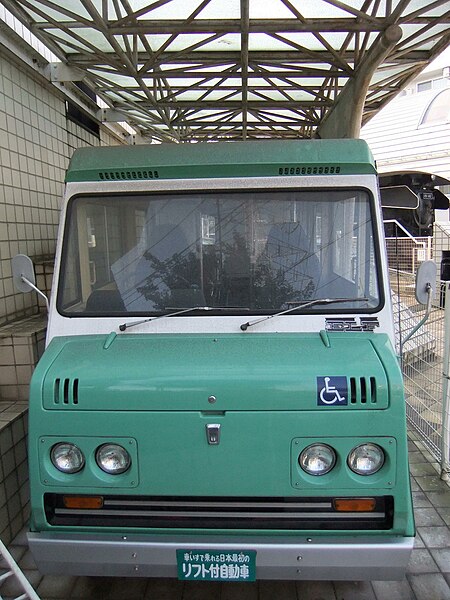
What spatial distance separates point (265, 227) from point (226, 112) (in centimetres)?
862

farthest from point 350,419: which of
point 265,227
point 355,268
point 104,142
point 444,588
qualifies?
point 104,142

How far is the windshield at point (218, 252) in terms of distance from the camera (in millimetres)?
2736

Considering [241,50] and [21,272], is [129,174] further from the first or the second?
[241,50]

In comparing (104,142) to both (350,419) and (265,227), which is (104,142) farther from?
(350,419)

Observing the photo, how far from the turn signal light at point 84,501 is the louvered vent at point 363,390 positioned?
4.28 feet

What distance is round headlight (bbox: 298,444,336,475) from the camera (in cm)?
219

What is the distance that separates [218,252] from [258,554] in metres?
1.59

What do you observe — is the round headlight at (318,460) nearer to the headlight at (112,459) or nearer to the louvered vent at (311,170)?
the headlight at (112,459)

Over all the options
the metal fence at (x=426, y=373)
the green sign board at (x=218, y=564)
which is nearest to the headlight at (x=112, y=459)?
the green sign board at (x=218, y=564)

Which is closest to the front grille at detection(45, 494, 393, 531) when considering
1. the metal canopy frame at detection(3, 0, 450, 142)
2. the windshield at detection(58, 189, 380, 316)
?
the windshield at detection(58, 189, 380, 316)

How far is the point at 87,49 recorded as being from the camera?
6.33 meters

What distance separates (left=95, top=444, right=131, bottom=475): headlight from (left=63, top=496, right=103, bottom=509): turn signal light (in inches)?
6.3

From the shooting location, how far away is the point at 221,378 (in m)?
2.20

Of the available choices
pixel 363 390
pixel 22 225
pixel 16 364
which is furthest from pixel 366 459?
pixel 22 225
